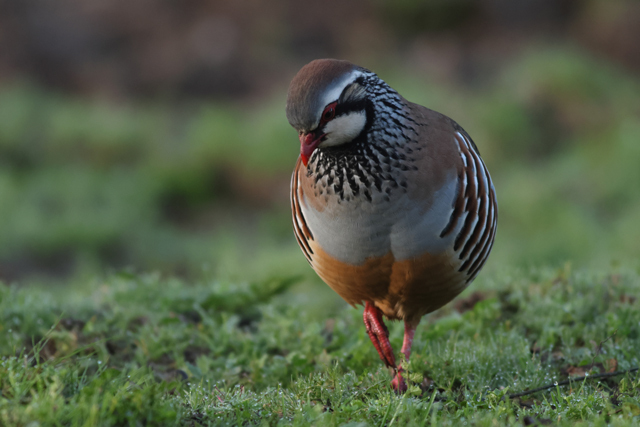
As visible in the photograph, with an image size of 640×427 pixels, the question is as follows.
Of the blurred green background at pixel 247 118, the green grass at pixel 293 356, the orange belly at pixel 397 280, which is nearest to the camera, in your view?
the green grass at pixel 293 356

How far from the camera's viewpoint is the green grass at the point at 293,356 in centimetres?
233

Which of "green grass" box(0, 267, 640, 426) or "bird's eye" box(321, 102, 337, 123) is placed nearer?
"green grass" box(0, 267, 640, 426)

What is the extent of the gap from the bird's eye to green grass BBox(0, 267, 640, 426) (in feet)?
3.34

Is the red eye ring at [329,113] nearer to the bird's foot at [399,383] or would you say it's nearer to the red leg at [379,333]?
the red leg at [379,333]

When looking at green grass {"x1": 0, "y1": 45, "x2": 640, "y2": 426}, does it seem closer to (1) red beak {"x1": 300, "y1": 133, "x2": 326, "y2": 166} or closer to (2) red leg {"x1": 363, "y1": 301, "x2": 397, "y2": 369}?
(2) red leg {"x1": 363, "y1": 301, "x2": 397, "y2": 369}

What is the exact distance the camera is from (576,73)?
952cm

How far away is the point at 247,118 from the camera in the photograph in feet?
32.3

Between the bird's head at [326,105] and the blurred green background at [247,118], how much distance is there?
8.15 ft

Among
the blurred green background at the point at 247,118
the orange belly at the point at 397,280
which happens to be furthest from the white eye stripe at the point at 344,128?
the blurred green background at the point at 247,118

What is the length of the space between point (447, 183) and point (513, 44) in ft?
28.6

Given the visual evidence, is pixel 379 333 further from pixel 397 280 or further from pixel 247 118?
pixel 247 118

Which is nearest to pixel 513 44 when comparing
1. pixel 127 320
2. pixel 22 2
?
pixel 22 2

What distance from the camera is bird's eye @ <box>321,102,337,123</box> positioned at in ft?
8.41

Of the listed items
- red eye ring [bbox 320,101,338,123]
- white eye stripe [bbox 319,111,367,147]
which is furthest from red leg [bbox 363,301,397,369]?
red eye ring [bbox 320,101,338,123]
